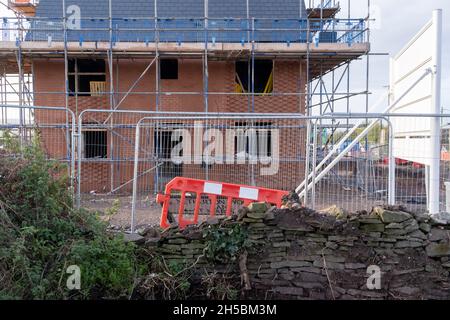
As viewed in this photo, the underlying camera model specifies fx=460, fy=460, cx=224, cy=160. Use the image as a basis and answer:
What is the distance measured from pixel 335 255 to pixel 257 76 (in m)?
13.1

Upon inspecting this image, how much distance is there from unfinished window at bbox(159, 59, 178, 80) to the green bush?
1146cm

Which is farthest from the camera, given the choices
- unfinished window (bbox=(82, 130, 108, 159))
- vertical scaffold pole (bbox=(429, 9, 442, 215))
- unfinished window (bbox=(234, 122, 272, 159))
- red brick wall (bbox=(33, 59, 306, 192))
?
red brick wall (bbox=(33, 59, 306, 192))

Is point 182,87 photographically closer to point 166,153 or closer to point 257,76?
point 257,76

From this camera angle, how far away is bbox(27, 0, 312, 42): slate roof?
1655 cm

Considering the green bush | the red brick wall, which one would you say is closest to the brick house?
the red brick wall

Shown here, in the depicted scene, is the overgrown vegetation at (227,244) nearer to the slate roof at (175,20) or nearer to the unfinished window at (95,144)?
the unfinished window at (95,144)

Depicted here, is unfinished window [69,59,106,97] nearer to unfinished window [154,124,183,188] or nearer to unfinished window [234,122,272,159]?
unfinished window [154,124,183,188]

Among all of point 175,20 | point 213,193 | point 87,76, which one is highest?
point 175,20

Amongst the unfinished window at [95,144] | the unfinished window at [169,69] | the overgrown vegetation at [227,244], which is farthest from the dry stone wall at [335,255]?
the unfinished window at [169,69]

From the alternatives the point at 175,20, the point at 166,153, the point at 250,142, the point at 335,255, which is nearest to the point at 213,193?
the point at 250,142

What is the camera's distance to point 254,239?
6043mm

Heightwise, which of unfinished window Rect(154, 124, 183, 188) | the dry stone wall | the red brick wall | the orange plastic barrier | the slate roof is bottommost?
the dry stone wall

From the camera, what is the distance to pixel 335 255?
234 inches

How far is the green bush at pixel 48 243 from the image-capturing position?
525 centimetres
